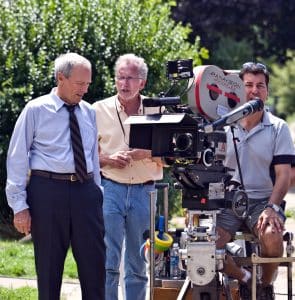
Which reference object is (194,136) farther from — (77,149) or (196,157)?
(77,149)

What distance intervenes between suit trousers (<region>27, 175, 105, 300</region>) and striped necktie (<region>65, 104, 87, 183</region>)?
78 millimetres

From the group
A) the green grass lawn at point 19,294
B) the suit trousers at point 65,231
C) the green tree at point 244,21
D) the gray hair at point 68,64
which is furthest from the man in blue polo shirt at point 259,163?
the green tree at point 244,21

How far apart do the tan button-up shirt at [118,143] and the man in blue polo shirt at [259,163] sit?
0.57 metres

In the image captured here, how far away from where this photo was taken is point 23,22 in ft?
35.1

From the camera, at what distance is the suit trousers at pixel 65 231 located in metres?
5.70

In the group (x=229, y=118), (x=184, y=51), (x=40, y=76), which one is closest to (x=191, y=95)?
(x=229, y=118)

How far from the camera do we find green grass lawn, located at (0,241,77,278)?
841 centimetres

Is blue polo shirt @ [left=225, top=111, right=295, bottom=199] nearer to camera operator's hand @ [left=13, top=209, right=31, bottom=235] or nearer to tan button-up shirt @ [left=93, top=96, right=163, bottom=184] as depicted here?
tan button-up shirt @ [left=93, top=96, right=163, bottom=184]

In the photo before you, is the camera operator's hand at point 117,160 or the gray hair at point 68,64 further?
the camera operator's hand at point 117,160

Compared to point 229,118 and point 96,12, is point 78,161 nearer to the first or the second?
point 229,118

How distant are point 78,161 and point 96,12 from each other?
5.19 metres

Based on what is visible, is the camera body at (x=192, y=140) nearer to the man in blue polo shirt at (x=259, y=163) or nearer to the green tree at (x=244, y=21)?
the man in blue polo shirt at (x=259, y=163)

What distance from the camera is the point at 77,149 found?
5770 millimetres

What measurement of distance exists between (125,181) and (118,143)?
0.27 m
